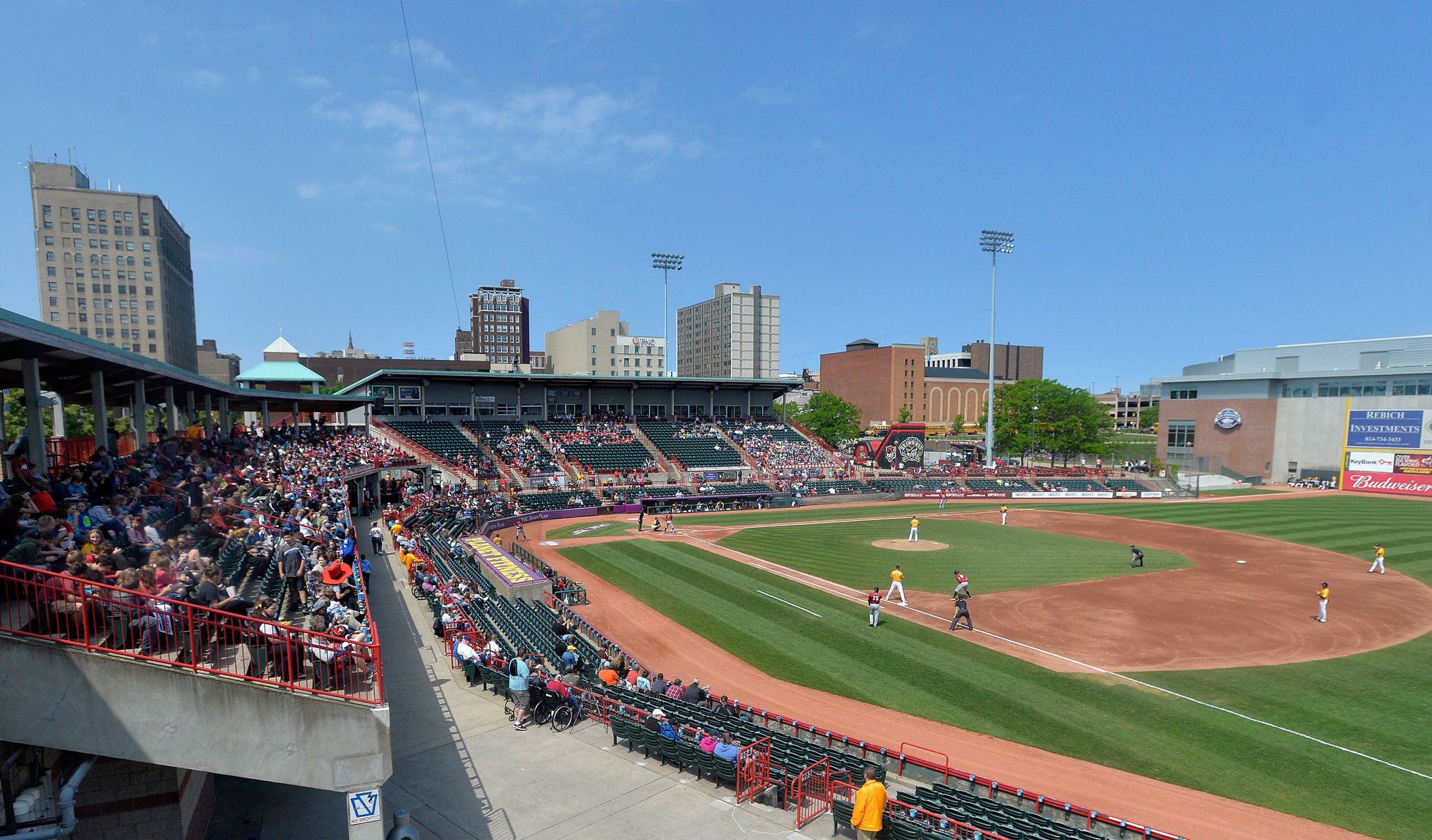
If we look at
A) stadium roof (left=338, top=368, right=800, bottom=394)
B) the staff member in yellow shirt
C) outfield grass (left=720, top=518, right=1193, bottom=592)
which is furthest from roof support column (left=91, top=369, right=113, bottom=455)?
stadium roof (left=338, top=368, right=800, bottom=394)

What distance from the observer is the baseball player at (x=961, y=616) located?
22.0 meters

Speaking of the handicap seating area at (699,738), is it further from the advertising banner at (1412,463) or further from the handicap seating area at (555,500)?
the advertising banner at (1412,463)

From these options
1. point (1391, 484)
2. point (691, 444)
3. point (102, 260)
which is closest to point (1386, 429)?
point (1391, 484)

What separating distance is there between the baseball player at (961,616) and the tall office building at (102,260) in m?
97.9

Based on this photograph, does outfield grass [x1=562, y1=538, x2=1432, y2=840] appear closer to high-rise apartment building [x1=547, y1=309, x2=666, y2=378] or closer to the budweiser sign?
the budweiser sign

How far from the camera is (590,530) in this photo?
41.2 meters

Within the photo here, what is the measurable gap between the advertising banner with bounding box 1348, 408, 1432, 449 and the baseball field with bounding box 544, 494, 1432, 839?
30.3 metres

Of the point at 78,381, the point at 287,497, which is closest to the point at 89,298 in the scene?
the point at 78,381

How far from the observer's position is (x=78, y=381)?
2131 cm

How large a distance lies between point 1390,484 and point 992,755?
77.3 meters

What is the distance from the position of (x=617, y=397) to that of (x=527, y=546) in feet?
98.7

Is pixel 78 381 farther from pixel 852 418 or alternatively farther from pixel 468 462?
pixel 852 418

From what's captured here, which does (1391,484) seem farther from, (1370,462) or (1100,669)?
(1100,669)

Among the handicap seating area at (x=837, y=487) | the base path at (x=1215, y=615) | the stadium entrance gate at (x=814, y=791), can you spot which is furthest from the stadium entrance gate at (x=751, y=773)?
the handicap seating area at (x=837, y=487)
